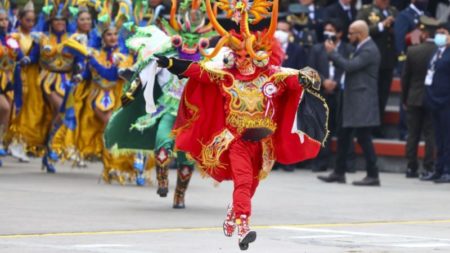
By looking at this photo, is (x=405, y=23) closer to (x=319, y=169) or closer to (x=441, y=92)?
(x=441, y=92)

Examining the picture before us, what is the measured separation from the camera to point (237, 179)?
10.9m

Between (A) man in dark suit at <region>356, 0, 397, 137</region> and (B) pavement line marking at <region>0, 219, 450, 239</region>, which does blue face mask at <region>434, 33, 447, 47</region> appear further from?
(B) pavement line marking at <region>0, 219, 450, 239</region>

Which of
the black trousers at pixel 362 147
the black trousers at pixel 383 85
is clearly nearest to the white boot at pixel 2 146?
the black trousers at pixel 362 147

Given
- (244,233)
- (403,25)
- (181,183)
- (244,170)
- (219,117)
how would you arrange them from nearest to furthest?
(244,233) < (244,170) < (219,117) < (181,183) < (403,25)

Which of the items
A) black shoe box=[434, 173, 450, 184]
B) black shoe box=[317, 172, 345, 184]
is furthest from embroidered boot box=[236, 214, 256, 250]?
black shoe box=[434, 173, 450, 184]

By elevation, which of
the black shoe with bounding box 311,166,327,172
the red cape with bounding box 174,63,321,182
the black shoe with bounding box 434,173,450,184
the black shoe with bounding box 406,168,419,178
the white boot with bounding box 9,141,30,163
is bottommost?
the black shoe with bounding box 311,166,327,172

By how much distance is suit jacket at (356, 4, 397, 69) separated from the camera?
2066 cm

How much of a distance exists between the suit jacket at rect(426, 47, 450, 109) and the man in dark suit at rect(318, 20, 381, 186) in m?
0.87

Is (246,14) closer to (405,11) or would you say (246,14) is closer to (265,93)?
(265,93)

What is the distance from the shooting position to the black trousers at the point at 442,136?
18.5m

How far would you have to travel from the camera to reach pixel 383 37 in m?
20.8

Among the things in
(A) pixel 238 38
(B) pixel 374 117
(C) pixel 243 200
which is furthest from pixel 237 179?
(B) pixel 374 117

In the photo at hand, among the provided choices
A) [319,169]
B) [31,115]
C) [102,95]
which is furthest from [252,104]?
[319,169]

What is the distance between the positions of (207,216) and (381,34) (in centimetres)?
789
